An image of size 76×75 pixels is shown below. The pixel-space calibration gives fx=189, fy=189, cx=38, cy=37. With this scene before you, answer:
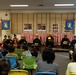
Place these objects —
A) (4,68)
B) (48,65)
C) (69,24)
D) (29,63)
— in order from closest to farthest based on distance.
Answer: (4,68)
(48,65)
(29,63)
(69,24)

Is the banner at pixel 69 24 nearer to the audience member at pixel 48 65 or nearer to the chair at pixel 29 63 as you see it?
the chair at pixel 29 63

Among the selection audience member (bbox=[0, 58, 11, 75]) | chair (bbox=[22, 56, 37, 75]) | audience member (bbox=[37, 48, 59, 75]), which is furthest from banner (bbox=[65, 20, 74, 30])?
audience member (bbox=[0, 58, 11, 75])

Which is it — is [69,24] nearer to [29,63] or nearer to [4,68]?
[29,63]

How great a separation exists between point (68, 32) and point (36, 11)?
3075 mm

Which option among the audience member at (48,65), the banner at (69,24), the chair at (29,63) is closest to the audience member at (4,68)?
the audience member at (48,65)

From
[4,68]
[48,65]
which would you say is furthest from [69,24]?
[4,68]

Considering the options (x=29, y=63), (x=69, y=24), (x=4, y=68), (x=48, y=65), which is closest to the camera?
(x=4, y=68)

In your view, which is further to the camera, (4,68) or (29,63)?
(29,63)

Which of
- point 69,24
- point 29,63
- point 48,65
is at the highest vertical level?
point 69,24

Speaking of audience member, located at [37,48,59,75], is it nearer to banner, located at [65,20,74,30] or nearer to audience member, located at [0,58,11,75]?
audience member, located at [0,58,11,75]

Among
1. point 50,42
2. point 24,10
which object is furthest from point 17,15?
point 50,42

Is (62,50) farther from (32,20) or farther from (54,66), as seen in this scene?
(54,66)

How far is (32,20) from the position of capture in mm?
15430

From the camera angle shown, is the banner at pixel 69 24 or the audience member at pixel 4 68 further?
the banner at pixel 69 24
